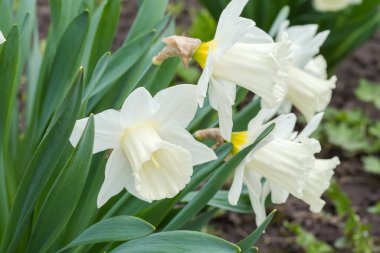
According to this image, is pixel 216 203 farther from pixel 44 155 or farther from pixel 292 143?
pixel 44 155

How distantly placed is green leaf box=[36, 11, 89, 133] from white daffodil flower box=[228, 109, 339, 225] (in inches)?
14.7

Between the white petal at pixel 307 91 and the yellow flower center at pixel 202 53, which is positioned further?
the white petal at pixel 307 91

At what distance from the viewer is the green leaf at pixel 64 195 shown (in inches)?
44.9

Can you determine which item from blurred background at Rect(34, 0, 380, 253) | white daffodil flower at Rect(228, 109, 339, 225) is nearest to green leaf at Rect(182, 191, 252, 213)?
white daffodil flower at Rect(228, 109, 339, 225)

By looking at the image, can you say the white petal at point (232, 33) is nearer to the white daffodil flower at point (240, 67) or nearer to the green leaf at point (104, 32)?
the white daffodil flower at point (240, 67)

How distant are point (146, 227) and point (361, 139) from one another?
6.10 feet

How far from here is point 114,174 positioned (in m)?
1.18

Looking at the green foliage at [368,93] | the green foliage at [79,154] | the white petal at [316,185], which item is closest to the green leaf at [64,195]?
the green foliage at [79,154]

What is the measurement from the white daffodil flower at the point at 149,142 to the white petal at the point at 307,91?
1.45 feet

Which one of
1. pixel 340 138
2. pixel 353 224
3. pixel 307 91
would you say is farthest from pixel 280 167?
pixel 340 138

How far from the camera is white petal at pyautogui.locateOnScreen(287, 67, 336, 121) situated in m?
1.57

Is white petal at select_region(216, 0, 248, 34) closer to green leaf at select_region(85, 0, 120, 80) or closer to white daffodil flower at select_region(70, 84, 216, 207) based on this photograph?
white daffodil flower at select_region(70, 84, 216, 207)

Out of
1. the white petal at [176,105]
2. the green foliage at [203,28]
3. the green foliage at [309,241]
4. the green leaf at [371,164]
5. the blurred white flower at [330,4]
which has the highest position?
the white petal at [176,105]

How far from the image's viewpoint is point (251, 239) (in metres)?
1.31
